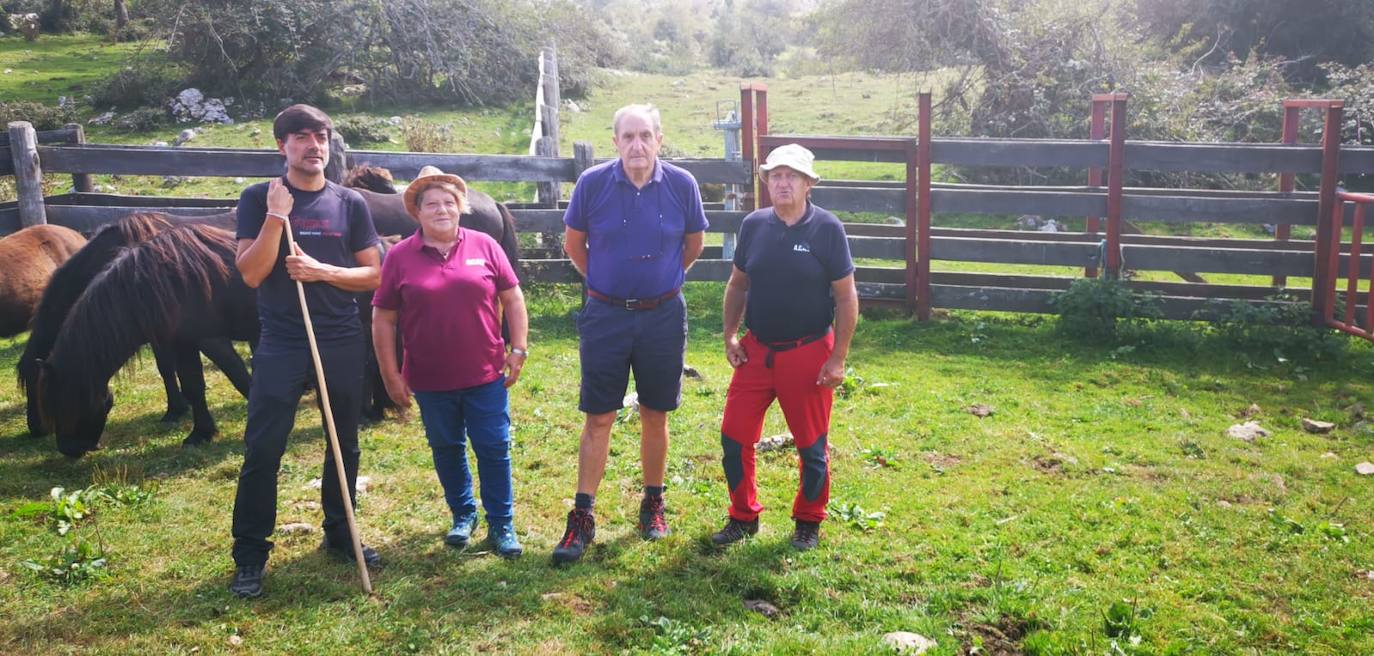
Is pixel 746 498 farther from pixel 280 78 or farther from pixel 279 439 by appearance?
pixel 280 78

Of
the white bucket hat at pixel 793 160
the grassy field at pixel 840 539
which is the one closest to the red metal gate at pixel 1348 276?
the grassy field at pixel 840 539

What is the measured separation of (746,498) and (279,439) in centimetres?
214

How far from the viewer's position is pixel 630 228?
4.82m

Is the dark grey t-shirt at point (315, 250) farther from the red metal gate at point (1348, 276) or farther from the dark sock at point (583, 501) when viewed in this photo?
the red metal gate at point (1348, 276)

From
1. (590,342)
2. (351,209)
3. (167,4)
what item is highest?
(167,4)

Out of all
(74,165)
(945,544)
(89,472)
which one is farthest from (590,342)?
(74,165)

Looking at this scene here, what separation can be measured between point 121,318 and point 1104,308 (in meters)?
7.29

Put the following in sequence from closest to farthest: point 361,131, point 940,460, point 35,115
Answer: point 940,460
point 35,115
point 361,131

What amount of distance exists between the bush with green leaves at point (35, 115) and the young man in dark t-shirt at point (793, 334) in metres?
15.8

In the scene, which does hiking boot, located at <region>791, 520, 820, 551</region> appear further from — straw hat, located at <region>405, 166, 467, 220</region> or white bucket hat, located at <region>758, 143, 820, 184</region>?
straw hat, located at <region>405, 166, 467, 220</region>

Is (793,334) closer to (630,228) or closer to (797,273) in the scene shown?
(797,273)

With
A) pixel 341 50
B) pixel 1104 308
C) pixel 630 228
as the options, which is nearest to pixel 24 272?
pixel 630 228

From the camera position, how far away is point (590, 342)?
16.1ft

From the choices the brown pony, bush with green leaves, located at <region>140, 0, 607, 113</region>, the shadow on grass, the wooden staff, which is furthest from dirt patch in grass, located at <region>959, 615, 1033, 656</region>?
bush with green leaves, located at <region>140, 0, 607, 113</region>
